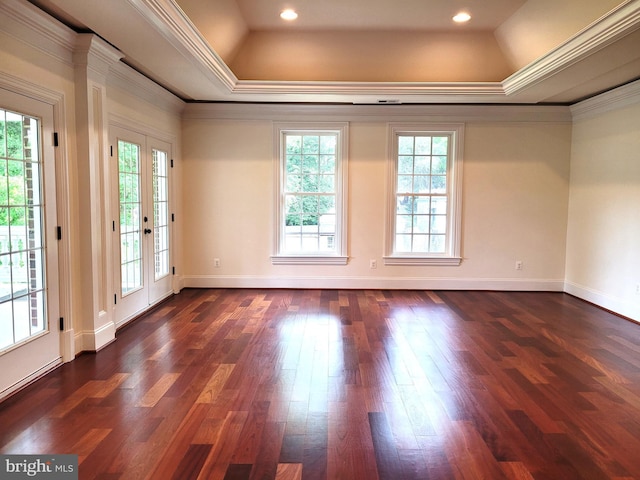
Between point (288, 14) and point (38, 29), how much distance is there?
264 centimetres

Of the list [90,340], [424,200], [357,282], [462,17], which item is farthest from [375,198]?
[90,340]

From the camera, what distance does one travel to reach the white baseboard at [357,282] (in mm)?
6336

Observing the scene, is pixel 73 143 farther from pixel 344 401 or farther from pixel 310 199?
pixel 310 199

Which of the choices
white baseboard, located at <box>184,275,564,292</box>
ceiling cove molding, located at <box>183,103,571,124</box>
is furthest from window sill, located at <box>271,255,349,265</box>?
ceiling cove molding, located at <box>183,103,571,124</box>

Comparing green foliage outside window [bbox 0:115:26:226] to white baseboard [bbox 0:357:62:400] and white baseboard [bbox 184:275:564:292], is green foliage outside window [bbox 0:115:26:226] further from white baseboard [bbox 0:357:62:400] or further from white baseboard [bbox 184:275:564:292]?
white baseboard [bbox 184:275:564:292]

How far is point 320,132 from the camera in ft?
20.5

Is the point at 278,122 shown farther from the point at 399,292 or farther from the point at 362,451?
the point at 362,451

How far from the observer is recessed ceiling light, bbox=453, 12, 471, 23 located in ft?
15.7

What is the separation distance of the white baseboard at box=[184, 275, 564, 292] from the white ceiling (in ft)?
8.21

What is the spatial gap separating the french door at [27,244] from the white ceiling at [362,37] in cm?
82

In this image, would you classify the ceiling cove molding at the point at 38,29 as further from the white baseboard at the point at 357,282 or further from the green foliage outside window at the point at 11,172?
the white baseboard at the point at 357,282

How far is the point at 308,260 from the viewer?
6305mm

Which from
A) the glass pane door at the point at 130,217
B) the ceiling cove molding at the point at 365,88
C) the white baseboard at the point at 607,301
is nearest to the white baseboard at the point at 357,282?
the white baseboard at the point at 607,301

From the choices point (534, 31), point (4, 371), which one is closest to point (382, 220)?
point (534, 31)
